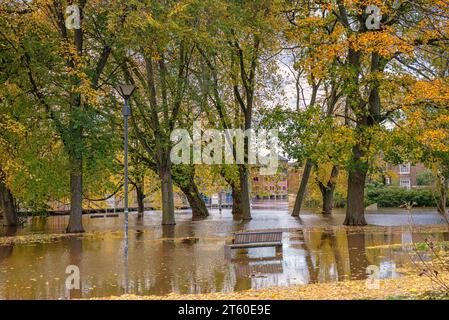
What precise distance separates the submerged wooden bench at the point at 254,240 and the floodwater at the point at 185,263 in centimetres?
32

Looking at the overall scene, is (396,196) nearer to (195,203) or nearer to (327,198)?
(327,198)

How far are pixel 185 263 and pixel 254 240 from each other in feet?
9.10

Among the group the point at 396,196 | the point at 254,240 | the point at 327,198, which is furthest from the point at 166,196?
the point at 396,196

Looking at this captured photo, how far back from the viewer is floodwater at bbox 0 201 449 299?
1162cm

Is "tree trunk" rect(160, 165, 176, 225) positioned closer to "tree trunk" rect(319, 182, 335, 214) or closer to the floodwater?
the floodwater

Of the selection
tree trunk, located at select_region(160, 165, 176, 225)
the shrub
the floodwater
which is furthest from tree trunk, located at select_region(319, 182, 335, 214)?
the floodwater

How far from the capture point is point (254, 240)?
1691 centimetres

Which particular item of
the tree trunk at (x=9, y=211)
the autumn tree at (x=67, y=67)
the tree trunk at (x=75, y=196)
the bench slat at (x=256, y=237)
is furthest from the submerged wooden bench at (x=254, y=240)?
the tree trunk at (x=9, y=211)

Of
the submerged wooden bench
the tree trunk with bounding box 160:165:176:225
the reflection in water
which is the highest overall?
the tree trunk with bounding box 160:165:176:225

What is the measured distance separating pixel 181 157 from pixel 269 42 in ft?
29.3

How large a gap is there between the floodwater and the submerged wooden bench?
12.8 inches

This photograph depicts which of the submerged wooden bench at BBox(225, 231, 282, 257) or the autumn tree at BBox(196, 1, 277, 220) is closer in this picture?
the submerged wooden bench at BBox(225, 231, 282, 257)

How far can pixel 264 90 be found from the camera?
125ft

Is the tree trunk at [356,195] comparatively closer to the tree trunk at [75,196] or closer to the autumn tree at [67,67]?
the autumn tree at [67,67]
